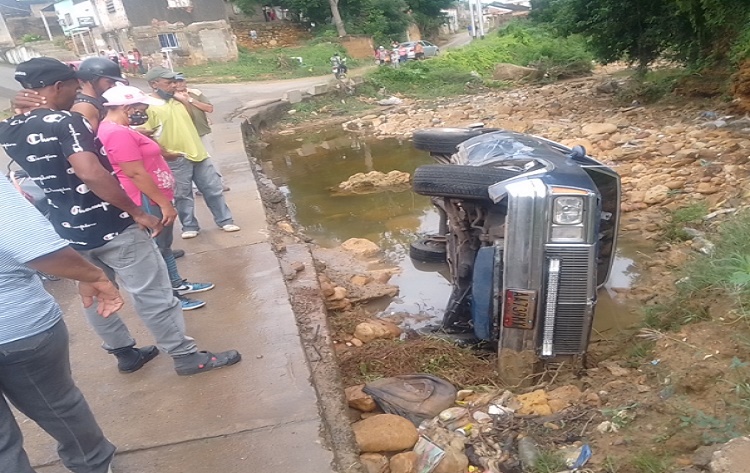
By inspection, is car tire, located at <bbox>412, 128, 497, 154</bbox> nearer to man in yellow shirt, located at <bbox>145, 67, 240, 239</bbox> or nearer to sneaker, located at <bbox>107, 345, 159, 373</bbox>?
man in yellow shirt, located at <bbox>145, 67, 240, 239</bbox>

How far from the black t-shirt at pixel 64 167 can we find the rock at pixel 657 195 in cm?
542

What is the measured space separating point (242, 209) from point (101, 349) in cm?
281

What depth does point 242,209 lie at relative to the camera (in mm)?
6207

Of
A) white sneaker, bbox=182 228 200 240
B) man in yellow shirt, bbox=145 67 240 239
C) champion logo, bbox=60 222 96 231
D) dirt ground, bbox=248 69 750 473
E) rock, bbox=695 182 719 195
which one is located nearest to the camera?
dirt ground, bbox=248 69 750 473

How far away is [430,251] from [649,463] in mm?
3351

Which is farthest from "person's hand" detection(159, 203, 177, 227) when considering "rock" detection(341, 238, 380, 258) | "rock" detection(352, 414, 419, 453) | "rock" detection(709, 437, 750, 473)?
"rock" detection(709, 437, 750, 473)

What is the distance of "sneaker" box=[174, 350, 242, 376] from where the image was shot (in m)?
3.12

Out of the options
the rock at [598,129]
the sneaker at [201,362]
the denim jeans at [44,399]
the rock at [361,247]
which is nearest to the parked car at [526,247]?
the sneaker at [201,362]

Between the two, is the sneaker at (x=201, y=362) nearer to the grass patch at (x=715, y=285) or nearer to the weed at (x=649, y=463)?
the weed at (x=649, y=463)

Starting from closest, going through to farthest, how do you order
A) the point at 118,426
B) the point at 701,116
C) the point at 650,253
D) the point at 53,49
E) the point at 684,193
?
the point at 118,426
the point at 650,253
the point at 684,193
the point at 701,116
the point at 53,49

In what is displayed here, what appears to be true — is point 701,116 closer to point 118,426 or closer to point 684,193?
point 684,193

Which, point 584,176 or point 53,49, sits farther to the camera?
point 53,49

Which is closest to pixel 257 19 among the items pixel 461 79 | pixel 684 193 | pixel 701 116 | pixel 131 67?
pixel 131 67

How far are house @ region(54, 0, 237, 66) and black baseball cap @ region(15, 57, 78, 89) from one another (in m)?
22.3
